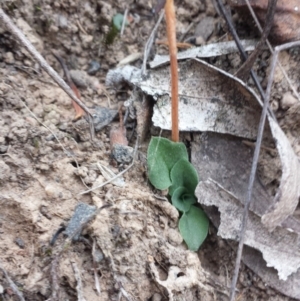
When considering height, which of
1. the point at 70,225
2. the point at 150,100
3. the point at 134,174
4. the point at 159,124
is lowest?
the point at 70,225

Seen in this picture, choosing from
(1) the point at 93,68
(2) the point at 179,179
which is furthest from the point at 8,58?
(2) the point at 179,179

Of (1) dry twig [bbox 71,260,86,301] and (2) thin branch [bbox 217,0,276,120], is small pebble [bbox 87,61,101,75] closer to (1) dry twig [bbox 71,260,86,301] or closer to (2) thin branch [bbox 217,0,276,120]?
(2) thin branch [bbox 217,0,276,120]

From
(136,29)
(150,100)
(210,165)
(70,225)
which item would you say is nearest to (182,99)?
(150,100)

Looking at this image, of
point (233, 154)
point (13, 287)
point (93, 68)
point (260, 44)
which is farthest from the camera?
point (93, 68)

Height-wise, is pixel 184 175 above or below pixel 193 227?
above

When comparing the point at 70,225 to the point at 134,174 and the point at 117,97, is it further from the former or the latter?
the point at 117,97

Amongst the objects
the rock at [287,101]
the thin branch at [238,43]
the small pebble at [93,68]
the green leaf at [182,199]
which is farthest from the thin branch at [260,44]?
the small pebble at [93,68]

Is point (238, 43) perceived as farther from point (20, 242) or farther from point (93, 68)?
point (20, 242)
